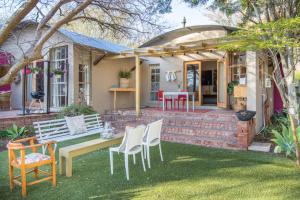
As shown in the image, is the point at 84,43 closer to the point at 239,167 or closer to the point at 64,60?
the point at 64,60

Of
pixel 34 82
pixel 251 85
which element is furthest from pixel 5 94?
pixel 251 85

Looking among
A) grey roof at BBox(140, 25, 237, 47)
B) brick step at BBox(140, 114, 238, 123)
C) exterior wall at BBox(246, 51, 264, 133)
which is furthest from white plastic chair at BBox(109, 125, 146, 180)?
grey roof at BBox(140, 25, 237, 47)

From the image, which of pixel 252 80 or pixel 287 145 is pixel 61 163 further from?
pixel 252 80

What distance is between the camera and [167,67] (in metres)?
12.3

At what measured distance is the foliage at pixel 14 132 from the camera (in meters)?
7.51

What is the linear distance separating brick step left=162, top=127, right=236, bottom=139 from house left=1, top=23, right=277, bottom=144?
1.21 metres

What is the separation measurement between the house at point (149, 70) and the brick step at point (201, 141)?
1601mm

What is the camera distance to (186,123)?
8.46 m

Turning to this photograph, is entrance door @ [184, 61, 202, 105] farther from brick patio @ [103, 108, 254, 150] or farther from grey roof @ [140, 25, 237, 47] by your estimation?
brick patio @ [103, 108, 254, 150]

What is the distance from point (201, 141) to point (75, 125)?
3579 millimetres

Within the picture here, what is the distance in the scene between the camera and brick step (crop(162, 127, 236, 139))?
7.22m

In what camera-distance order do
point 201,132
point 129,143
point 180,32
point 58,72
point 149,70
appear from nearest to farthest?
1. point 129,143
2. point 201,132
3. point 58,72
4. point 180,32
5. point 149,70

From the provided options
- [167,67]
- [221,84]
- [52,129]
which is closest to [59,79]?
[52,129]

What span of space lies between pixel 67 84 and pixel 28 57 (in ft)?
21.5
